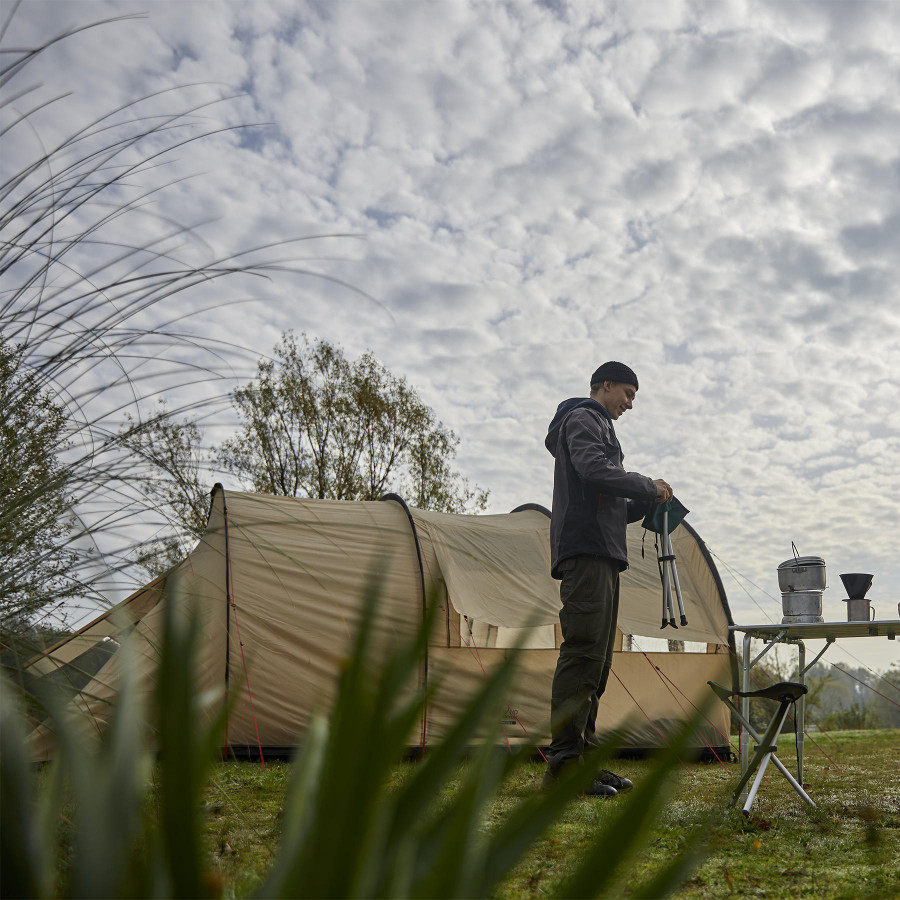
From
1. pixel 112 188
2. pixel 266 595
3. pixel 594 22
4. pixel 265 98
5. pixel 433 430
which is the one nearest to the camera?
pixel 112 188

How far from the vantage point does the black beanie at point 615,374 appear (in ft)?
13.2

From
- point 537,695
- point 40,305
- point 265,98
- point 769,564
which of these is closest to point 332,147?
point 265,98

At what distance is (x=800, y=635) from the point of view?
3.74 m

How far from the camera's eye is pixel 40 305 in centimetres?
149

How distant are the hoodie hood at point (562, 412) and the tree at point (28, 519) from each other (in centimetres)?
282

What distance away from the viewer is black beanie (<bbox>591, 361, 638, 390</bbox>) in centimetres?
401

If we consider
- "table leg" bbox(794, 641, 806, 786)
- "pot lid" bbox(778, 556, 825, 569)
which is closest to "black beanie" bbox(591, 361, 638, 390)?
"pot lid" bbox(778, 556, 825, 569)

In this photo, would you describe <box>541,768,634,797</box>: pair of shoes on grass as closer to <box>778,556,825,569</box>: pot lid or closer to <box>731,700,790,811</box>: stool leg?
<box>778,556,825,569</box>: pot lid

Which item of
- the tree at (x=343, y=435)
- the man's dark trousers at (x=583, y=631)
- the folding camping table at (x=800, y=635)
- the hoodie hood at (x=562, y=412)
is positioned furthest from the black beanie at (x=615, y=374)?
the tree at (x=343, y=435)

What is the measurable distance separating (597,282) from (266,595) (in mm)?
5508

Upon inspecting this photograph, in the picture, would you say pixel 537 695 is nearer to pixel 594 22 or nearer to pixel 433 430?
pixel 594 22

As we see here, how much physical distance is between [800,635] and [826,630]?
122 millimetres

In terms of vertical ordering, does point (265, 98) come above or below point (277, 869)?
above

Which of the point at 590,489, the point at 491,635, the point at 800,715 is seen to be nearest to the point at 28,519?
the point at 590,489
